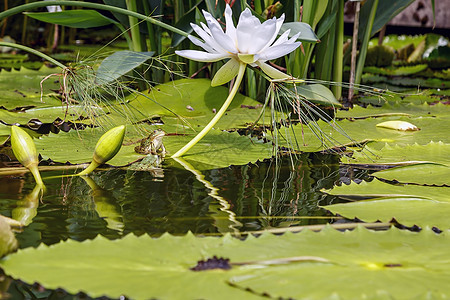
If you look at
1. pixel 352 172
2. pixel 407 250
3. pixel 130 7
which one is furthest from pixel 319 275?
pixel 130 7

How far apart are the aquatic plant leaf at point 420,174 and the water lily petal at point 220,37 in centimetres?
41

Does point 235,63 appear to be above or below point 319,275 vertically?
above

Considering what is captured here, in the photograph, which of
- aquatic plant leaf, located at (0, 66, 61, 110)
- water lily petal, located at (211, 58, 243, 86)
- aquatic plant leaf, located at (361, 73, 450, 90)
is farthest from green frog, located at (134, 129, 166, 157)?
aquatic plant leaf, located at (361, 73, 450, 90)

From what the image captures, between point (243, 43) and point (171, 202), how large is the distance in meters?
0.37

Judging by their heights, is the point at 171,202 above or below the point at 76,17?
below

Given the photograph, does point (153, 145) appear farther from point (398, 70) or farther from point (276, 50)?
point (398, 70)

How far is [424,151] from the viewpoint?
49.8 inches

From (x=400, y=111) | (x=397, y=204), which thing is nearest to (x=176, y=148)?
(x=397, y=204)

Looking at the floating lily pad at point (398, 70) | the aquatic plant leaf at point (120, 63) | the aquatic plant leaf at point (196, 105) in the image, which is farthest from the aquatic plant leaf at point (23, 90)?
the floating lily pad at point (398, 70)

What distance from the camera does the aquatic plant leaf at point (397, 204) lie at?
33.2 inches

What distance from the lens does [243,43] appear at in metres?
1.10

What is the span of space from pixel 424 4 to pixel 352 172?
11.9 feet

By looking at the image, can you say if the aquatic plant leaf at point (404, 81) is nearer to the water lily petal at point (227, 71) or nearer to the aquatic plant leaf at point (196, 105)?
the aquatic plant leaf at point (196, 105)

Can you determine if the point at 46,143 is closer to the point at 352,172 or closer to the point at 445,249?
the point at 352,172
